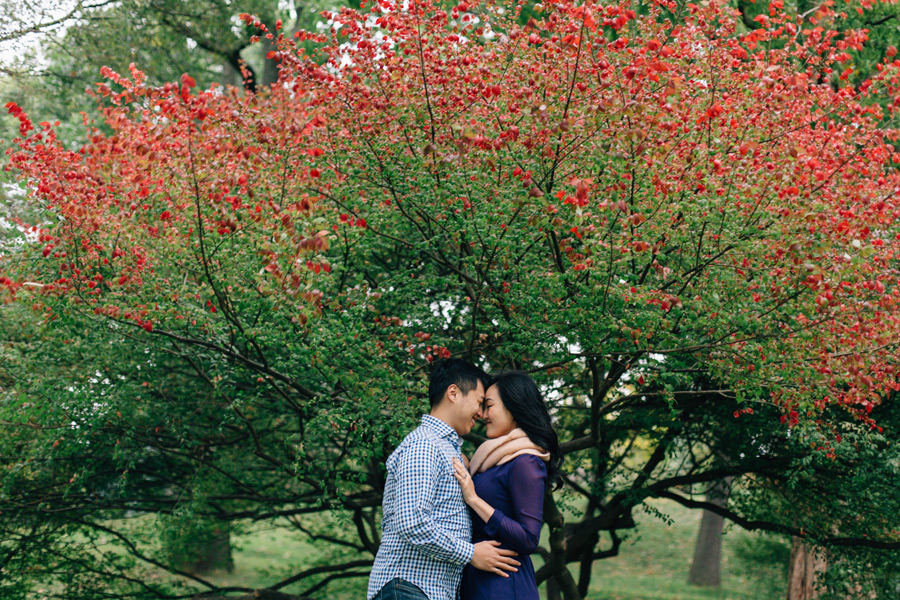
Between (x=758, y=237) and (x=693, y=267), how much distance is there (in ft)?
1.50

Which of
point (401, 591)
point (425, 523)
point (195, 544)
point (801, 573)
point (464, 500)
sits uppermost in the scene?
point (464, 500)

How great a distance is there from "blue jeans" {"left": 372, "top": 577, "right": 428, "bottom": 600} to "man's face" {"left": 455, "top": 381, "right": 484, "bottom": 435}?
2.32 ft

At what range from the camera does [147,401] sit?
21.4 ft

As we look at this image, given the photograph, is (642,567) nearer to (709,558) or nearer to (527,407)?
(709,558)

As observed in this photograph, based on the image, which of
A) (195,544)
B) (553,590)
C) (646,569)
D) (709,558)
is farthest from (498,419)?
(646,569)

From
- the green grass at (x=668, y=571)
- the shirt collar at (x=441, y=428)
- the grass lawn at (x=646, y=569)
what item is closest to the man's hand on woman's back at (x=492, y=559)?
the shirt collar at (x=441, y=428)

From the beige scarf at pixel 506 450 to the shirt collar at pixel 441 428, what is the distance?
0.17m

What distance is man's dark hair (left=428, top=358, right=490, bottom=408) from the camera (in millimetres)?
3447

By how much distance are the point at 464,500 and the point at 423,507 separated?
0.28 meters

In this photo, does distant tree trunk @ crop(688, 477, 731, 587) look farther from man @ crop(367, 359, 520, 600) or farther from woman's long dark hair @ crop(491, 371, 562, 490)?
man @ crop(367, 359, 520, 600)

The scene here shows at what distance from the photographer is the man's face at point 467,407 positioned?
343 centimetres

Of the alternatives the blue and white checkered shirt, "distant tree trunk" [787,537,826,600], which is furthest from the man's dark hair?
"distant tree trunk" [787,537,826,600]

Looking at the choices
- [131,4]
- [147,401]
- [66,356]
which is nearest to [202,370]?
[147,401]

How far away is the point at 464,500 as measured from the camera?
10.8ft
